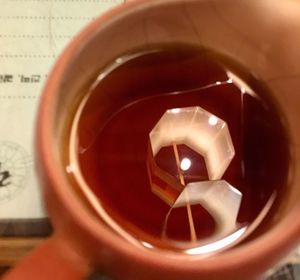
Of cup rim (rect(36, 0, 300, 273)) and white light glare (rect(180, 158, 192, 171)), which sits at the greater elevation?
white light glare (rect(180, 158, 192, 171))

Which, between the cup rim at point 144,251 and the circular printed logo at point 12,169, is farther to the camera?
the circular printed logo at point 12,169

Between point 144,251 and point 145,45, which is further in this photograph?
point 145,45

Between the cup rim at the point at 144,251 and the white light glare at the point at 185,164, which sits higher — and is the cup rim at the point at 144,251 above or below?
below

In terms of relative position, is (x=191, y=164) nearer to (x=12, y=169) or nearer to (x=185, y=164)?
(x=185, y=164)

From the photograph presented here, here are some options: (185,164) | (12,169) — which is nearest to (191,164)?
(185,164)
